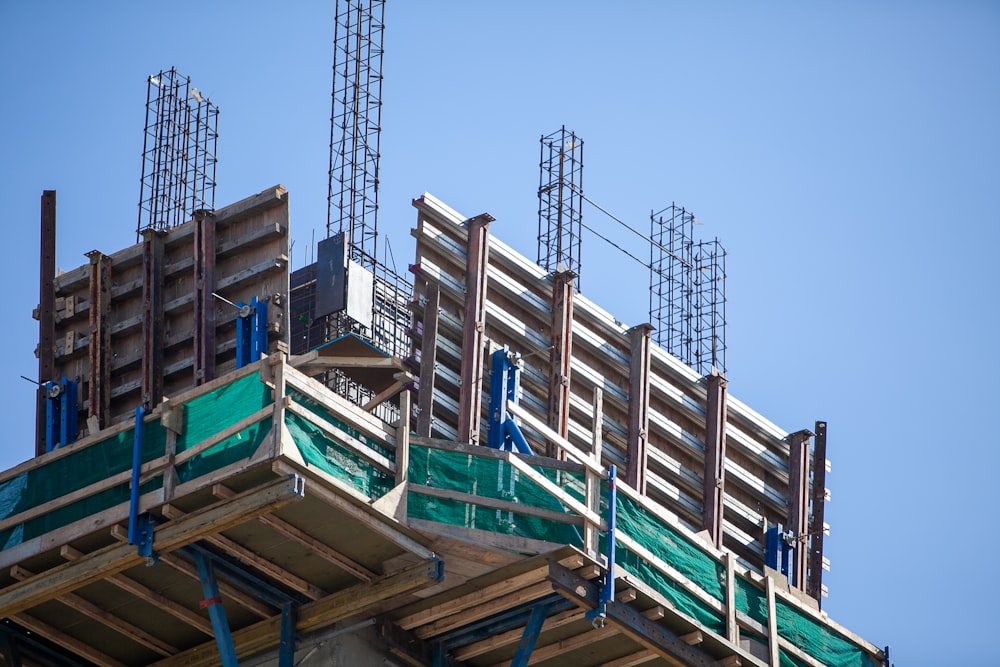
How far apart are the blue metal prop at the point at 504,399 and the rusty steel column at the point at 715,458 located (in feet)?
28.3

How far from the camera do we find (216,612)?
38625 millimetres

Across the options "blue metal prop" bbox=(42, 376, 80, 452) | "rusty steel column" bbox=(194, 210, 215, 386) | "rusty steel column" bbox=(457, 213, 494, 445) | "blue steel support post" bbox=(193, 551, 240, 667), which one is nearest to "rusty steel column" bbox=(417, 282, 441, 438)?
"rusty steel column" bbox=(457, 213, 494, 445)

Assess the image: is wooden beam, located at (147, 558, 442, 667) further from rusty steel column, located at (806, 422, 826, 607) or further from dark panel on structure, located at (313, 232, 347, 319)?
rusty steel column, located at (806, 422, 826, 607)

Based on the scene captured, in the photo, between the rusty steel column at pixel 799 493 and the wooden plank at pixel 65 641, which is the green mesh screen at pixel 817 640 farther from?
the wooden plank at pixel 65 641

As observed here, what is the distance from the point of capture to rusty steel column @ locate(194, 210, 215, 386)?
43750mm

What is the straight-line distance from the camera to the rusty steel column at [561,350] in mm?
46344

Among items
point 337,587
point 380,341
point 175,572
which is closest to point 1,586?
point 175,572

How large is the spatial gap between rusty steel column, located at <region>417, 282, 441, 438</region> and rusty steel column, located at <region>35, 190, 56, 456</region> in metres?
8.65

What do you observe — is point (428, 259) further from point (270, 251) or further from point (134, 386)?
point (134, 386)

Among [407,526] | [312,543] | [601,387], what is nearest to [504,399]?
[407,526]

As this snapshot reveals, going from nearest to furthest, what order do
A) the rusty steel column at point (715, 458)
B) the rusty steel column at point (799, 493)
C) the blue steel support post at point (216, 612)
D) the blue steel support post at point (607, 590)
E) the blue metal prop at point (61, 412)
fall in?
1. the blue steel support post at point (216, 612)
2. the blue steel support post at point (607, 590)
3. the blue metal prop at point (61, 412)
4. the rusty steel column at point (715, 458)
5. the rusty steel column at point (799, 493)

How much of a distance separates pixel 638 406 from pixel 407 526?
1214 centimetres

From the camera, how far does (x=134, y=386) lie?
45.7 m

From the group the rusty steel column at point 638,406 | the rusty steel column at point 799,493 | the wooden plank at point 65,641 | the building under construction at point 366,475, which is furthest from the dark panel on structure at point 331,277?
the rusty steel column at point 799,493
